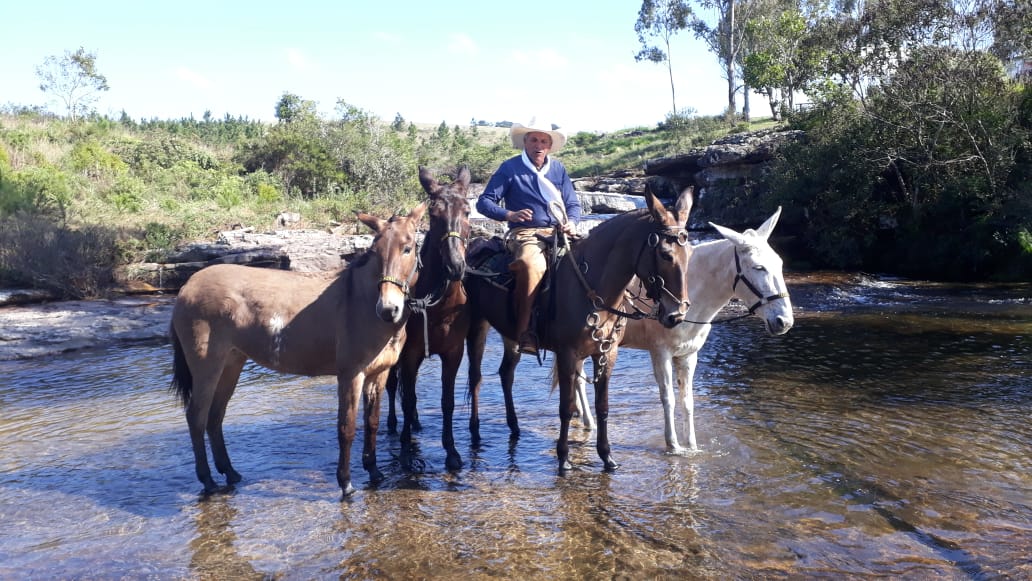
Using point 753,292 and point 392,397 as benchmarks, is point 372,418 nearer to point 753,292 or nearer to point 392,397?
point 392,397

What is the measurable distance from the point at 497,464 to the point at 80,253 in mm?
13208

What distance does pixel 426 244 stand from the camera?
587 centimetres

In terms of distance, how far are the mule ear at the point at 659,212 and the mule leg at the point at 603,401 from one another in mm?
1233

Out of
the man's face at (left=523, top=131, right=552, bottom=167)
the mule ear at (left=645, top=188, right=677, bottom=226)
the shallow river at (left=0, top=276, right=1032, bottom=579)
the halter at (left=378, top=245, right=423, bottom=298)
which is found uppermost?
the man's face at (left=523, top=131, right=552, bottom=167)

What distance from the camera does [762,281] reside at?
18.8 feet

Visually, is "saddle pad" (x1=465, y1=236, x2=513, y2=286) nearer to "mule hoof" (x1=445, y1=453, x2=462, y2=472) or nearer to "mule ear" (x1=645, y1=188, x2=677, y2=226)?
"mule ear" (x1=645, y1=188, x2=677, y2=226)

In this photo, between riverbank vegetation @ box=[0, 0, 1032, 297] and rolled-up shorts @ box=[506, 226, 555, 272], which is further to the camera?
riverbank vegetation @ box=[0, 0, 1032, 297]

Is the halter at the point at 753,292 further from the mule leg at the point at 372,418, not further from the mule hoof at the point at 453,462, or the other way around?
the mule leg at the point at 372,418

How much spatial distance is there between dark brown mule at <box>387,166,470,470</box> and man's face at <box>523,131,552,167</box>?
0.96 metres

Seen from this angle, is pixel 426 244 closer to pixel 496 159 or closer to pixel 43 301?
pixel 43 301

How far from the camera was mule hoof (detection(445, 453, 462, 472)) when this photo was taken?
20.7 ft

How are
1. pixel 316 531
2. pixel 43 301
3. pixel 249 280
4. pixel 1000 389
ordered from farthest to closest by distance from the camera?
pixel 43 301 < pixel 1000 389 < pixel 249 280 < pixel 316 531

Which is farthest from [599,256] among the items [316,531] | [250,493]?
[250,493]

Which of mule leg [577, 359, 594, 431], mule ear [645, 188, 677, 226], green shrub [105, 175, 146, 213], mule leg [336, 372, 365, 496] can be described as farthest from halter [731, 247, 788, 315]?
green shrub [105, 175, 146, 213]
